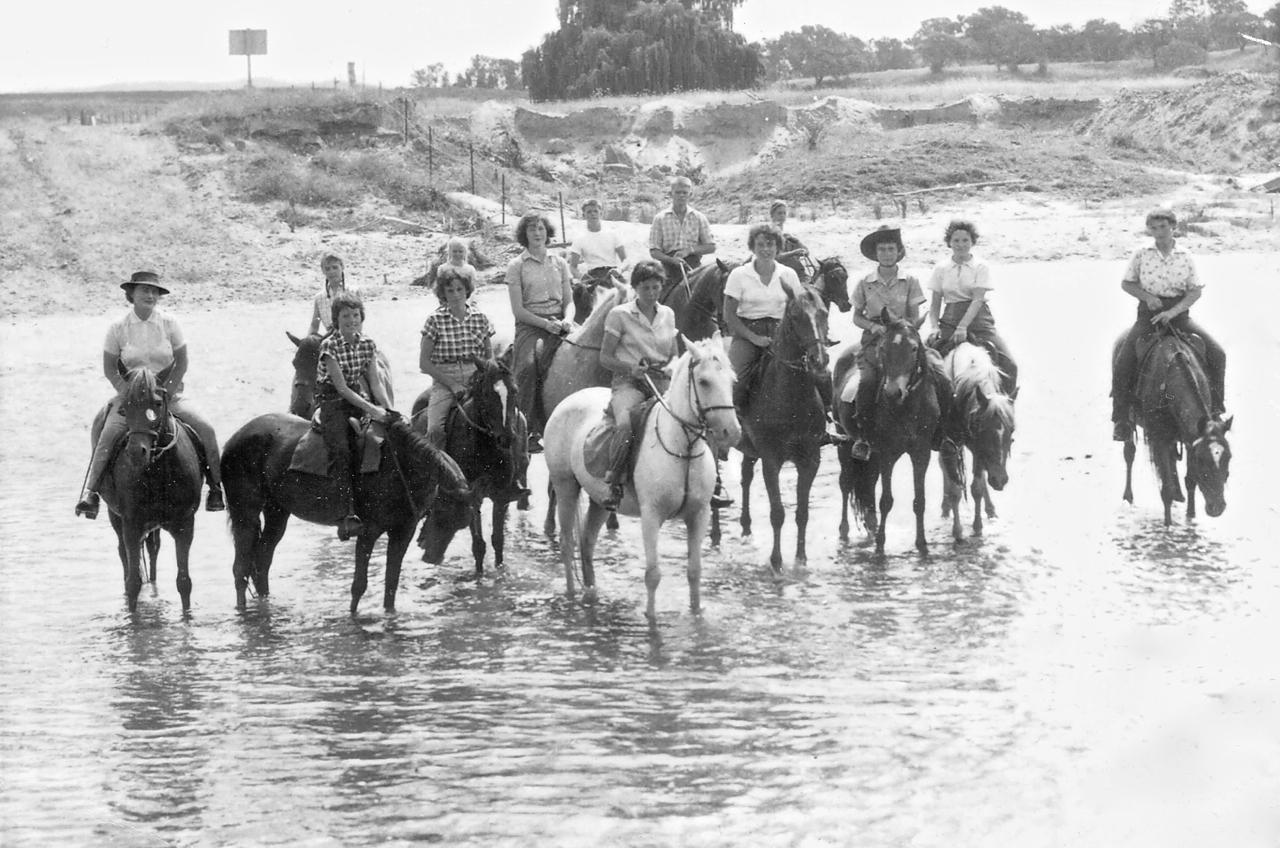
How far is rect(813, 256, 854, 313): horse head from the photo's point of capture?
15.4 meters

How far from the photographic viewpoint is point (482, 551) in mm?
12242

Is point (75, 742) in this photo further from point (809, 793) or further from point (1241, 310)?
point (1241, 310)

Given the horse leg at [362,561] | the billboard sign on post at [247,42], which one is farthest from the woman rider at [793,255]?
the billboard sign on post at [247,42]

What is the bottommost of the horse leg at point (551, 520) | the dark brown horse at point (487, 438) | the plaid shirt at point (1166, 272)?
the horse leg at point (551, 520)

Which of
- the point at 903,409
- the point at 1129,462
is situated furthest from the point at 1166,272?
the point at 903,409

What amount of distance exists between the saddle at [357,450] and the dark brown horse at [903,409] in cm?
380

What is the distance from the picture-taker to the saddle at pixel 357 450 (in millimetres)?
10422

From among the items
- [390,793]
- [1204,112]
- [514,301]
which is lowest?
[390,793]

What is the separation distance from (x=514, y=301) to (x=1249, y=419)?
25.5 ft

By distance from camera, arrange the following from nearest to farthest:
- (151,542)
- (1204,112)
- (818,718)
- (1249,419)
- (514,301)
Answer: (818,718) < (151,542) < (514,301) < (1249,419) < (1204,112)

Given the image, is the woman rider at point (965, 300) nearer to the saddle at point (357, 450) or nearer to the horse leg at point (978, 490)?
the horse leg at point (978, 490)

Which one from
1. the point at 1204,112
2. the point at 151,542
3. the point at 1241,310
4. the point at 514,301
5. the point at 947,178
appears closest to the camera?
the point at 151,542

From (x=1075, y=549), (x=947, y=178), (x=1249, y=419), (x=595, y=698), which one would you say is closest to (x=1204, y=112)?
(x=947, y=178)

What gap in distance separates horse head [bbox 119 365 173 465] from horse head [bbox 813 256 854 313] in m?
6.91
